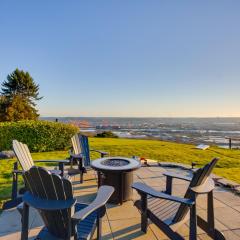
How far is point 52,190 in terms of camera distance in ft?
5.41

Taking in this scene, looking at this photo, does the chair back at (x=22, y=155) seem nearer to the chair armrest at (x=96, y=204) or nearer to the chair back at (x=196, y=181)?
the chair armrest at (x=96, y=204)

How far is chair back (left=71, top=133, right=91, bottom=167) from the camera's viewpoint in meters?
4.85

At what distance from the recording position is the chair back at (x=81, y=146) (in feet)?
15.9

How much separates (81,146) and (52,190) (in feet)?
11.1

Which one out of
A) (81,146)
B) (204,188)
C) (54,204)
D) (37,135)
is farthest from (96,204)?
(37,135)

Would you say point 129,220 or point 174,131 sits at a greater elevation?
point 129,220

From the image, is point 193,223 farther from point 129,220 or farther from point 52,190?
point 52,190

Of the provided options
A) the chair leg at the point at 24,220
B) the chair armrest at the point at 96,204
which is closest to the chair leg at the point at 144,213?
the chair armrest at the point at 96,204

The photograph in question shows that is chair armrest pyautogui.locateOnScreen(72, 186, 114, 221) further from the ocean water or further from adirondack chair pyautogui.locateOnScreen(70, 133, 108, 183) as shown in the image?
the ocean water

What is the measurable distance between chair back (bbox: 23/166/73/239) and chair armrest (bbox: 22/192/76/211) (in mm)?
23

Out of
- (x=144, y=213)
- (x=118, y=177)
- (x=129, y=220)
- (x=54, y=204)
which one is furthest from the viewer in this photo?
(x=118, y=177)

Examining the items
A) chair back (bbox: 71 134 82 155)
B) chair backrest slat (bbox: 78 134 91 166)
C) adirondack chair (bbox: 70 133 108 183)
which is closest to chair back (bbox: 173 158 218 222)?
adirondack chair (bbox: 70 133 108 183)

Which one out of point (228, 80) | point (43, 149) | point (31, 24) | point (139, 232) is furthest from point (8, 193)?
point (228, 80)

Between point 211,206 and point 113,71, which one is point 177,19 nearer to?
point 211,206
